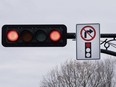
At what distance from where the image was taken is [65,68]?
82750 mm

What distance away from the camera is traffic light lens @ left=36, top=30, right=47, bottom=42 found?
43.4 ft

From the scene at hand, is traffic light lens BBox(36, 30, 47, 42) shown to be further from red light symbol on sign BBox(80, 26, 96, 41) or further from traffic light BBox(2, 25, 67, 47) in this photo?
red light symbol on sign BBox(80, 26, 96, 41)

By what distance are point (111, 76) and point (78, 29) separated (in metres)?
68.8

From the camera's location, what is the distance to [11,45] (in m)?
13.3

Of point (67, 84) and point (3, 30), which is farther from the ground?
point (3, 30)

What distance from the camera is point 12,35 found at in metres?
13.4

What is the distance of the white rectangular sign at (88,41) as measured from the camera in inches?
546

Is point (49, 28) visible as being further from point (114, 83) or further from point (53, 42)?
point (114, 83)

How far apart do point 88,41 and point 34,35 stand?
1512 mm

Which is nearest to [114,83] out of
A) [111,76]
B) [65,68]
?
[111,76]

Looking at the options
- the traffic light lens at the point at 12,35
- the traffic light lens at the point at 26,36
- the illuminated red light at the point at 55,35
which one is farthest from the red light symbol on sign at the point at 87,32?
the traffic light lens at the point at 12,35

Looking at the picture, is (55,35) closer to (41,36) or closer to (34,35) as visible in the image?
(41,36)

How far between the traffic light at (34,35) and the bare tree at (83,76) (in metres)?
68.0

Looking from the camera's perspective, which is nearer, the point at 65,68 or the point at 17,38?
the point at 17,38
